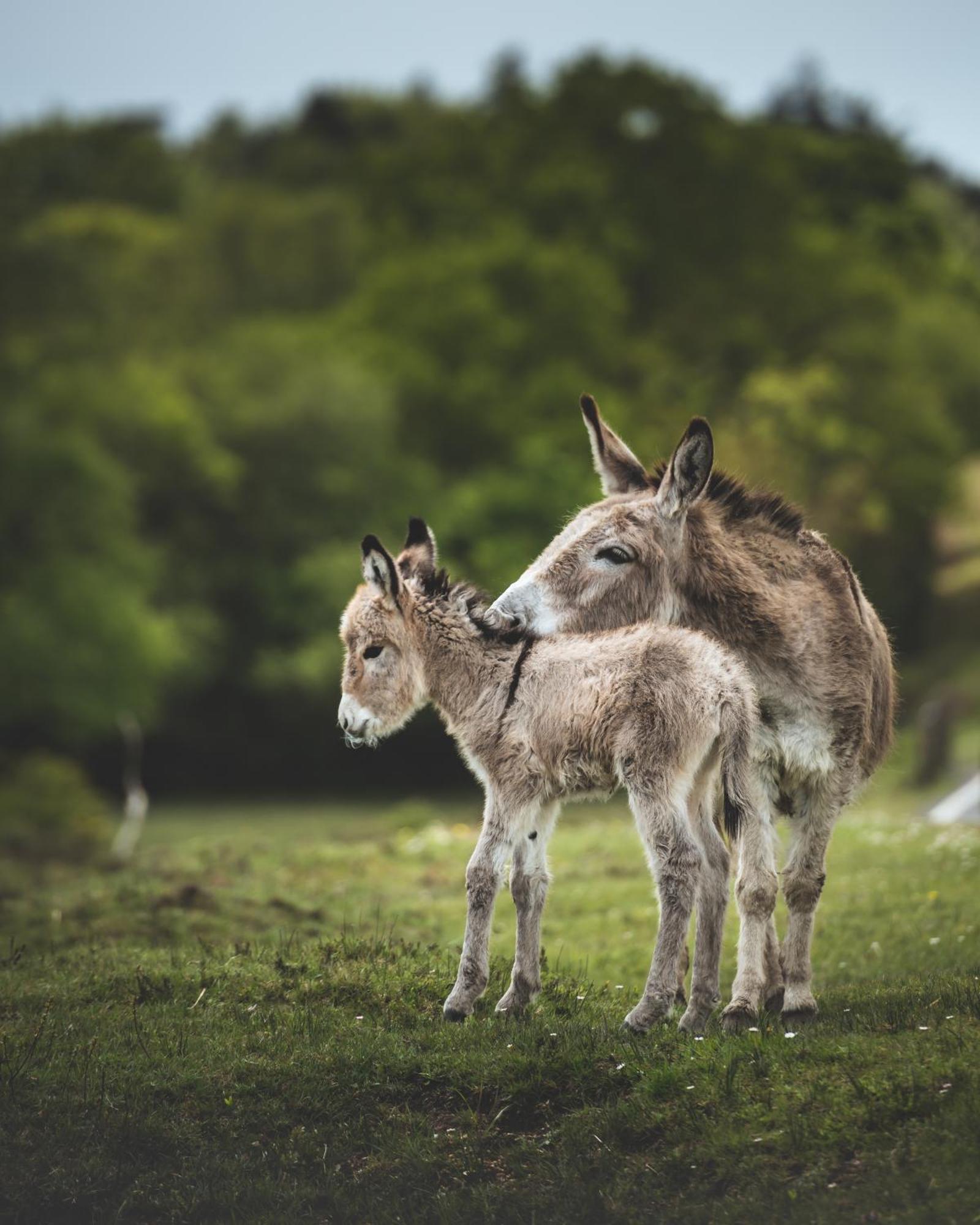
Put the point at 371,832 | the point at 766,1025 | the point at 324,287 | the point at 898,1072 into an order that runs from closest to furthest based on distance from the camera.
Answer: the point at 898,1072 → the point at 766,1025 → the point at 371,832 → the point at 324,287

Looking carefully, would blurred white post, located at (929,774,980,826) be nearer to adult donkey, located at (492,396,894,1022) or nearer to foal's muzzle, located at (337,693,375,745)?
adult donkey, located at (492,396,894,1022)

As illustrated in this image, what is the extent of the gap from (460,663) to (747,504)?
7.25 ft

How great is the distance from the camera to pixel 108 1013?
955 cm

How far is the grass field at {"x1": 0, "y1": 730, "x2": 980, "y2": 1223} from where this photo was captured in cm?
686

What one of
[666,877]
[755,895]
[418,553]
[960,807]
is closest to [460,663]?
[418,553]

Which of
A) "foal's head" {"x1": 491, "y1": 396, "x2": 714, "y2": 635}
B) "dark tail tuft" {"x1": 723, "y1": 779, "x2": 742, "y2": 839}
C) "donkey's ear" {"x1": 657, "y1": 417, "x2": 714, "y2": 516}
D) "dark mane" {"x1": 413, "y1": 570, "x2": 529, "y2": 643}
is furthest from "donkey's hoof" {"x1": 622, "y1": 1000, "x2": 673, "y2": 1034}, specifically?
"donkey's ear" {"x1": 657, "y1": 417, "x2": 714, "y2": 516}

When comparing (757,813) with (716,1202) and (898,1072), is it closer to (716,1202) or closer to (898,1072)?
(898,1072)

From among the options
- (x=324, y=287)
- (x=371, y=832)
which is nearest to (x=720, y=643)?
(x=371, y=832)

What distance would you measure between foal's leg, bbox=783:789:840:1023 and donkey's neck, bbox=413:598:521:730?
207cm

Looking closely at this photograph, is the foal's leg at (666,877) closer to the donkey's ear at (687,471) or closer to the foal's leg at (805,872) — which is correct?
the foal's leg at (805,872)

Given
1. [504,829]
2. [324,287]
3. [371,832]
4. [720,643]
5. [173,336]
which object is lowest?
[371,832]

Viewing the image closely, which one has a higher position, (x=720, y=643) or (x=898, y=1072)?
(x=720, y=643)

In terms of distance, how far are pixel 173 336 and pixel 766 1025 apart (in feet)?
195

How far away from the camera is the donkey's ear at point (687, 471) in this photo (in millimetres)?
A: 9133
